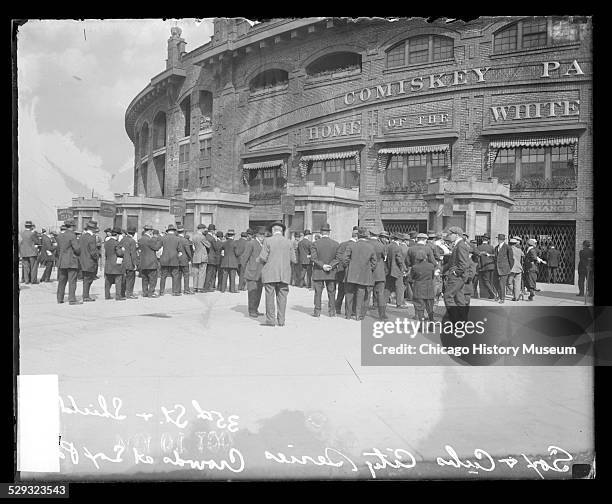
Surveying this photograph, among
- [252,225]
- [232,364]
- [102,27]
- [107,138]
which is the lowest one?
[232,364]

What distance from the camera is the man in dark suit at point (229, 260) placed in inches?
195

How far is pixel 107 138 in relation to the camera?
491 centimetres

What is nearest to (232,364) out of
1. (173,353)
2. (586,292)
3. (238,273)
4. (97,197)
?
(173,353)

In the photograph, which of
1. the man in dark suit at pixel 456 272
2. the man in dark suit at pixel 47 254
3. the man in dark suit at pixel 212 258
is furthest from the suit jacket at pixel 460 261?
the man in dark suit at pixel 47 254

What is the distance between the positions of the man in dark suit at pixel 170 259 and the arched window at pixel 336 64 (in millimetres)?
2302

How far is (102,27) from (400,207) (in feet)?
10.6

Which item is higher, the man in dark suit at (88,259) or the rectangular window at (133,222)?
the rectangular window at (133,222)

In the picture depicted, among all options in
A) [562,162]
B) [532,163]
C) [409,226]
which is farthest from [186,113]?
[562,162]

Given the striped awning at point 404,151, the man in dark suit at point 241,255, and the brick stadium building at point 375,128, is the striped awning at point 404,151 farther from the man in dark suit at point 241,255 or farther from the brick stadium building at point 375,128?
the man in dark suit at point 241,255

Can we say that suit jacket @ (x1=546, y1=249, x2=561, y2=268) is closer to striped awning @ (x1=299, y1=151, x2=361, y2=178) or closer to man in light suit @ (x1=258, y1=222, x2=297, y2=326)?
striped awning @ (x1=299, y1=151, x2=361, y2=178)

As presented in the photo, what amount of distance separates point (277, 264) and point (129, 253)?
6.36ft

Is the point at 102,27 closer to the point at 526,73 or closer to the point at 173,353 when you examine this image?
the point at 173,353

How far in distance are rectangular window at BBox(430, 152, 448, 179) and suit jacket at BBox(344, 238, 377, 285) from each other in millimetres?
994

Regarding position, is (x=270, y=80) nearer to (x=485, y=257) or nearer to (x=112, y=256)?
(x=485, y=257)
